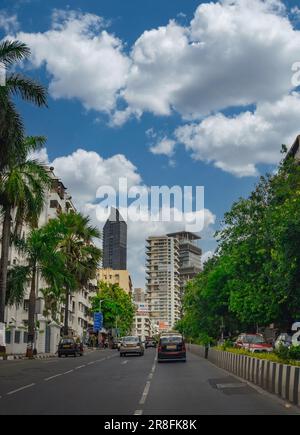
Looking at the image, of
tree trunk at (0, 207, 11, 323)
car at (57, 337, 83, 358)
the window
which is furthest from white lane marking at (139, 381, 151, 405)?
the window

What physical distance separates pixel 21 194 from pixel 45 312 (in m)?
30.4

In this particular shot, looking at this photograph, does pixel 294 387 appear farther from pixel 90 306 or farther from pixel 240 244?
pixel 90 306

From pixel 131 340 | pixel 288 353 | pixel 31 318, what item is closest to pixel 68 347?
pixel 131 340

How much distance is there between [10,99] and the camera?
1348 inches

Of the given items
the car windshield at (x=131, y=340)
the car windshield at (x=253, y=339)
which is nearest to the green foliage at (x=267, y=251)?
the car windshield at (x=253, y=339)

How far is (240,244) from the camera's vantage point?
1897 inches

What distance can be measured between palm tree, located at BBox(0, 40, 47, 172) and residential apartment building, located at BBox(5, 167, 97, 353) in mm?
13983

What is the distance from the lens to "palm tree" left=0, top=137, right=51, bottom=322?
1634 inches

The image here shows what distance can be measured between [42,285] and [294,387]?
61784 mm

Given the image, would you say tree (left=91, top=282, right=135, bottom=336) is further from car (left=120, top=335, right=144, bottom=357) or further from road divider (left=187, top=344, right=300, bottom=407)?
road divider (left=187, top=344, right=300, bottom=407)

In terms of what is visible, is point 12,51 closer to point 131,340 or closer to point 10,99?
point 10,99

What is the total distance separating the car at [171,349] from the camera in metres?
39.1
